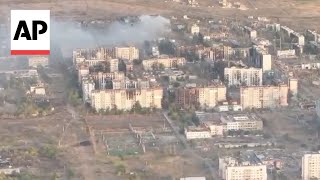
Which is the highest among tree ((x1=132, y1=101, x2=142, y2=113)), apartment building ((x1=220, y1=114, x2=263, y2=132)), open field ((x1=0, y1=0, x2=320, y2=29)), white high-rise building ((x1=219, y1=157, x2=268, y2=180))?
open field ((x1=0, y1=0, x2=320, y2=29))

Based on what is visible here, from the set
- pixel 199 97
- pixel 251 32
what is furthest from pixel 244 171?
pixel 251 32

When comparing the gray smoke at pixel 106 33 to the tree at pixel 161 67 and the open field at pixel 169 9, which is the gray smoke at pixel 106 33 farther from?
the tree at pixel 161 67

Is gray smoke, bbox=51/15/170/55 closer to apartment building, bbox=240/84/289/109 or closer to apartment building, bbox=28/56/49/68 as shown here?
apartment building, bbox=28/56/49/68

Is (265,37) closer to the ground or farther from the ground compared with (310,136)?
farther from the ground

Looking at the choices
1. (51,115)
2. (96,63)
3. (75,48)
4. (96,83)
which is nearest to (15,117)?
(51,115)

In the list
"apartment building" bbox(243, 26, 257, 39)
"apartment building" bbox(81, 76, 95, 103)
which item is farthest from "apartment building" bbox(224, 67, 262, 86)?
"apartment building" bbox(243, 26, 257, 39)

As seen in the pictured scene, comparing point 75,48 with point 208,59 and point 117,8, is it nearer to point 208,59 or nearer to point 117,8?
point 208,59
